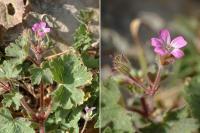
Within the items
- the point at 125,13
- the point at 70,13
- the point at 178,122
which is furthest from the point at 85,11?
the point at 125,13

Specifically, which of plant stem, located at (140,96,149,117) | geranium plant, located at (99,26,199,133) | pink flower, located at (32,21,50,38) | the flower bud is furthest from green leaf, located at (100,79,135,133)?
pink flower, located at (32,21,50,38)

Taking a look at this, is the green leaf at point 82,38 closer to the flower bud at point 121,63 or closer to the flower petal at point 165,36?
the flower bud at point 121,63

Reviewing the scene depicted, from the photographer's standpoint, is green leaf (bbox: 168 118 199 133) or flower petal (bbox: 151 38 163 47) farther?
green leaf (bbox: 168 118 199 133)

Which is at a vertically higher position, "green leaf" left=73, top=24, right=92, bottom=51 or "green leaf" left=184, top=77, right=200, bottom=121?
"green leaf" left=73, top=24, right=92, bottom=51

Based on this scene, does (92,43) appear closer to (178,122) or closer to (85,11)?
(85,11)

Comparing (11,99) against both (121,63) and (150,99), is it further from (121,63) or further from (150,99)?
(150,99)

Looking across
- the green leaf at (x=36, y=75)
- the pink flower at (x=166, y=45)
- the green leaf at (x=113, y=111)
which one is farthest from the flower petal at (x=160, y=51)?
the green leaf at (x=36, y=75)

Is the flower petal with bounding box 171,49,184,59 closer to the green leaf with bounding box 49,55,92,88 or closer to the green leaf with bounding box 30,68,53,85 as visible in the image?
the green leaf with bounding box 49,55,92,88
